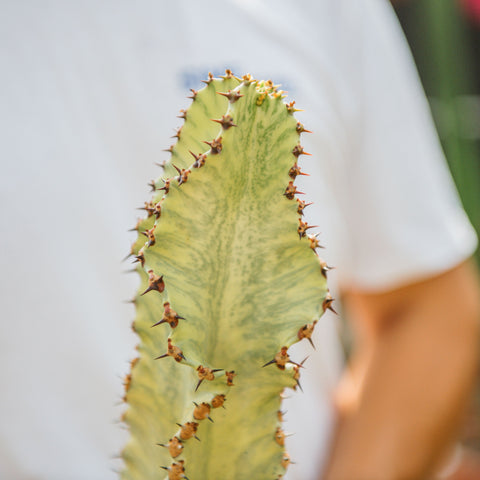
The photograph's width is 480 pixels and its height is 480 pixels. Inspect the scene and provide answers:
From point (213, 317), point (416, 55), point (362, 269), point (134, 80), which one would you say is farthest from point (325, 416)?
point (416, 55)

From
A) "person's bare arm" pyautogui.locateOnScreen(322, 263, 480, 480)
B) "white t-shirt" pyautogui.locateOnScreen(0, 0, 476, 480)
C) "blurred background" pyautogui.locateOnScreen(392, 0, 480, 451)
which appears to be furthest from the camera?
"blurred background" pyautogui.locateOnScreen(392, 0, 480, 451)

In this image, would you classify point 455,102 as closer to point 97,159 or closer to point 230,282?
point 97,159

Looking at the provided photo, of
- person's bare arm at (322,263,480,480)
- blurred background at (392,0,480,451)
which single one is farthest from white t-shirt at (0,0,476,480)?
blurred background at (392,0,480,451)

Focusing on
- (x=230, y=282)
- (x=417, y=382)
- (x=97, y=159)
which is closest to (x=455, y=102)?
(x=417, y=382)

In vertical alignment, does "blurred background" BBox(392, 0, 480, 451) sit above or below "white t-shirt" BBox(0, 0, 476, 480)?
above

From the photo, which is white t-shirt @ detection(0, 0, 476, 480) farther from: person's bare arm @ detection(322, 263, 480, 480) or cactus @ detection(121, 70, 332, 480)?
cactus @ detection(121, 70, 332, 480)
